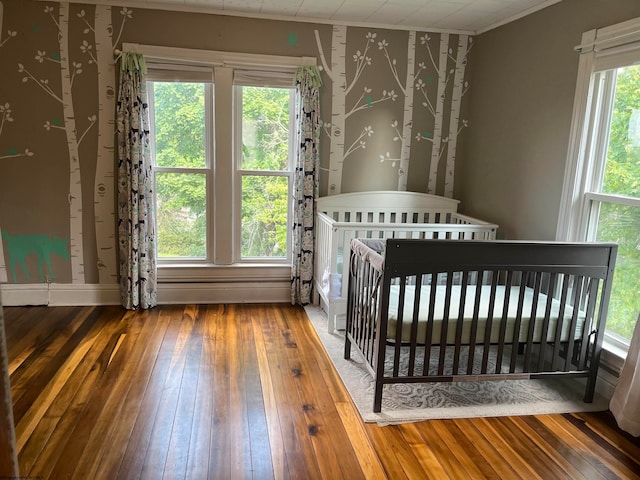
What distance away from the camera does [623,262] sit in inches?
104

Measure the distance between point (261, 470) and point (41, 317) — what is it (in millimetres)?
2488

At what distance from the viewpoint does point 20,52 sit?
3533 millimetres

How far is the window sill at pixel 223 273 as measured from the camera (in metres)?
3.99

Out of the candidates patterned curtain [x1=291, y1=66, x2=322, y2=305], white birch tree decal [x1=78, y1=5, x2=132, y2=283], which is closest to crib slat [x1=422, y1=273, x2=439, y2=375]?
patterned curtain [x1=291, y1=66, x2=322, y2=305]

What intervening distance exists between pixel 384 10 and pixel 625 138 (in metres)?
1.87

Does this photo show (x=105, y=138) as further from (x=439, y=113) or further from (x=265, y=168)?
(x=439, y=113)

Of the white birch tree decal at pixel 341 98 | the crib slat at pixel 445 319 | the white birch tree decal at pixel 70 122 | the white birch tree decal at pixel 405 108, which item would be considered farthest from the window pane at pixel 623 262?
the white birch tree decal at pixel 70 122

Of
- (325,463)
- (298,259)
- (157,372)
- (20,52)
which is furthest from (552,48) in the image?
(20,52)

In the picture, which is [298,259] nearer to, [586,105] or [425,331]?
[425,331]

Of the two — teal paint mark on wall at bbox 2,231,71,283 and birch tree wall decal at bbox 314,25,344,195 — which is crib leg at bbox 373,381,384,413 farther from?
teal paint mark on wall at bbox 2,231,71,283

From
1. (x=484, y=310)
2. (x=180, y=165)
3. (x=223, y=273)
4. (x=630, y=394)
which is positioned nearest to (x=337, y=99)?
(x=180, y=165)

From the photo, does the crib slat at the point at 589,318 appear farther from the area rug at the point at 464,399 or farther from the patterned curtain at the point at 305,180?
the patterned curtain at the point at 305,180

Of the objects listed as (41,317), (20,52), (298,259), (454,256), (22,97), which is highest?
(20,52)

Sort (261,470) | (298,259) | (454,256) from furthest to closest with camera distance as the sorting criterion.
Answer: (298,259)
(454,256)
(261,470)
